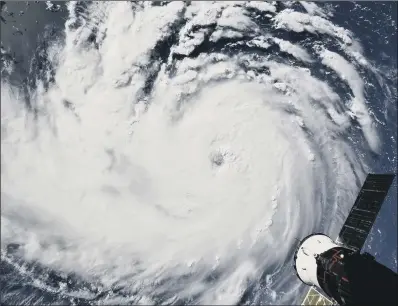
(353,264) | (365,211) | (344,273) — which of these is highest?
(353,264)

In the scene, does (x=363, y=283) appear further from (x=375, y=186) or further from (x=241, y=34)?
(x=241, y=34)

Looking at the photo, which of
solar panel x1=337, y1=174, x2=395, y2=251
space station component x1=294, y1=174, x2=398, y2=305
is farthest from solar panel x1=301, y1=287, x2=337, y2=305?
solar panel x1=337, y1=174, x2=395, y2=251

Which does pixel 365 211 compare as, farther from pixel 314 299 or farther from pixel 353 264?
pixel 314 299

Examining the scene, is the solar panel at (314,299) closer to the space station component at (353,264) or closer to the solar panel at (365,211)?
the space station component at (353,264)

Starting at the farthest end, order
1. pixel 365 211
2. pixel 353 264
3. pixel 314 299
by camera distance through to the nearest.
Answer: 1. pixel 314 299
2. pixel 365 211
3. pixel 353 264

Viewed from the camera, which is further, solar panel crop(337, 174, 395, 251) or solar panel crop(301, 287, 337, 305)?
solar panel crop(301, 287, 337, 305)

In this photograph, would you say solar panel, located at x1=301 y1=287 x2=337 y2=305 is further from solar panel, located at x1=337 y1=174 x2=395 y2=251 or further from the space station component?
solar panel, located at x1=337 y1=174 x2=395 y2=251

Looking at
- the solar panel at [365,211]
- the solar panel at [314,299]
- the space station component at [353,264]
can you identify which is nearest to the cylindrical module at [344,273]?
the space station component at [353,264]

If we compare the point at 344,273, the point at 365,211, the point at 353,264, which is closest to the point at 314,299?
the point at 365,211
